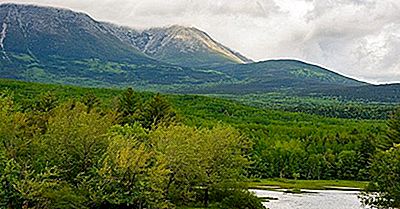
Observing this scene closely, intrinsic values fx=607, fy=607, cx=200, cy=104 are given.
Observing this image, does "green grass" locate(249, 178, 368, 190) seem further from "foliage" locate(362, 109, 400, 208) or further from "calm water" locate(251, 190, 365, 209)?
"foliage" locate(362, 109, 400, 208)

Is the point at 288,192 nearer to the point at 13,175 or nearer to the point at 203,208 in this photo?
the point at 203,208

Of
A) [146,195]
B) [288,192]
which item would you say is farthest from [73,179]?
[288,192]

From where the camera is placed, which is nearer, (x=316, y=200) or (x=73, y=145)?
(x=73, y=145)

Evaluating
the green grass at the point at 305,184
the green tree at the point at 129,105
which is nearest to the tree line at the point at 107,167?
the green tree at the point at 129,105

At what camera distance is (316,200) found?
98188 mm

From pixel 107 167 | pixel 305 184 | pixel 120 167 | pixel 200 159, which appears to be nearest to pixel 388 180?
pixel 200 159

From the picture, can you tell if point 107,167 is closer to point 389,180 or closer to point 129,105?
point 389,180

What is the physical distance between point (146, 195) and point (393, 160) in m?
26.3

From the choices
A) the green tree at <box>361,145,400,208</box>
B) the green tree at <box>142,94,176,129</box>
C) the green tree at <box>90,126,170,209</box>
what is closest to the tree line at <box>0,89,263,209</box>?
the green tree at <box>90,126,170,209</box>

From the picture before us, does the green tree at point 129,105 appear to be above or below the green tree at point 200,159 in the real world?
above

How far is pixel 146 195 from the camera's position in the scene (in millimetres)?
60938

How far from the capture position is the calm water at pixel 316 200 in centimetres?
8762

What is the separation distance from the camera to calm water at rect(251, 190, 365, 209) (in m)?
87.6

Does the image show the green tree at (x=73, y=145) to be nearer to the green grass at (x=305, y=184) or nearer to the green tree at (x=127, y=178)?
the green tree at (x=127, y=178)
